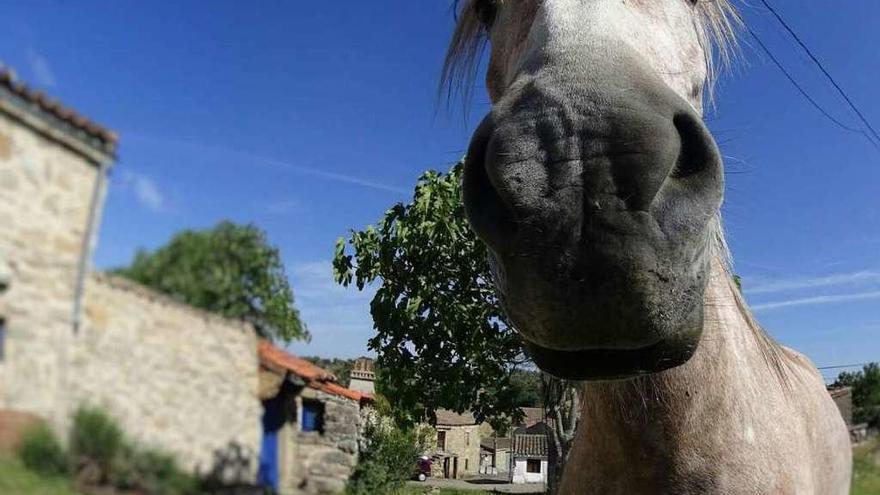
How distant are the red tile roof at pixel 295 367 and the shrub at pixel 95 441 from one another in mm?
182

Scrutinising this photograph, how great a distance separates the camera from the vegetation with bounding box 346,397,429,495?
1.14 m

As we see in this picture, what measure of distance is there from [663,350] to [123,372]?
933 mm

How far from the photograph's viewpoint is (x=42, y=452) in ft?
1.70

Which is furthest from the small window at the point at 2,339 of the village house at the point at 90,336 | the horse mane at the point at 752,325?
the horse mane at the point at 752,325

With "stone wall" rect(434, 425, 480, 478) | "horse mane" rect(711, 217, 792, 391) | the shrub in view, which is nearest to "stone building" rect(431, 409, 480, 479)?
"stone wall" rect(434, 425, 480, 478)

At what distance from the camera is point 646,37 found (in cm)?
161

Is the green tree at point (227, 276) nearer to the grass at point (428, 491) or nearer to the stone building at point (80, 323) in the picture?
the stone building at point (80, 323)

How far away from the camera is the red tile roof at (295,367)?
0.73 m

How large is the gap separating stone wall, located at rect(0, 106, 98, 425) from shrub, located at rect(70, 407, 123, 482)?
0.06ft

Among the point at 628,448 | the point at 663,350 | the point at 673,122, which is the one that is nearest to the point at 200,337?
the point at 663,350

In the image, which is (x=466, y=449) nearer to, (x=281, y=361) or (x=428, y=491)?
(x=428, y=491)

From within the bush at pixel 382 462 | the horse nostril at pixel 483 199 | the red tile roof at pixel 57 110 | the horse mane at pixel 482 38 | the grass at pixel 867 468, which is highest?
the horse mane at pixel 482 38

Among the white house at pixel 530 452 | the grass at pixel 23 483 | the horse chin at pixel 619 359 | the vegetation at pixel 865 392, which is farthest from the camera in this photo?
the white house at pixel 530 452

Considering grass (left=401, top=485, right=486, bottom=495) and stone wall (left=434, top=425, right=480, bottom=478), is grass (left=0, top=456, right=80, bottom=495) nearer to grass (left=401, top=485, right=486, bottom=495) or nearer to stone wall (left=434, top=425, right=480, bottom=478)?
grass (left=401, top=485, right=486, bottom=495)
